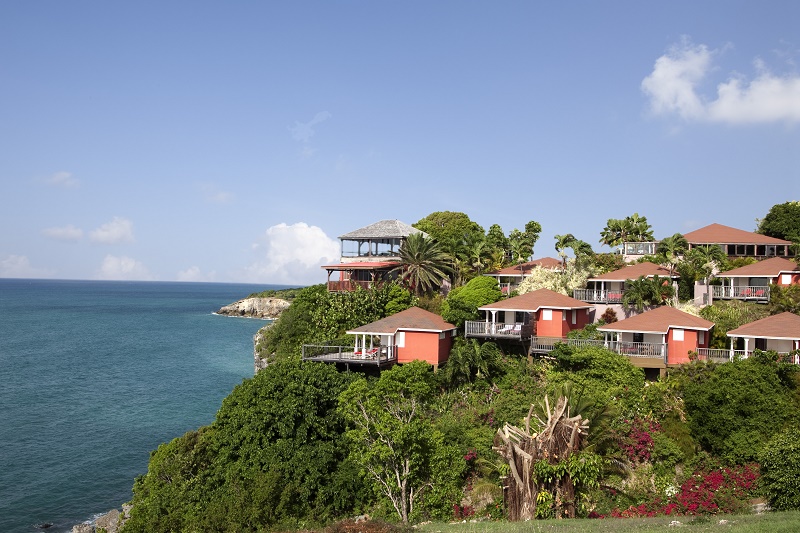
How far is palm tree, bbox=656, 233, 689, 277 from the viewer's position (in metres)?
43.5

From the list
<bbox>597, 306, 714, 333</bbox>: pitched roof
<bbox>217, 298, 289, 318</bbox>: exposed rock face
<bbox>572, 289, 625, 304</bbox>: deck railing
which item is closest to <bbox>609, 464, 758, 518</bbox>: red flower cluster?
<bbox>597, 306, 714, 333</bbox>: pitched roof

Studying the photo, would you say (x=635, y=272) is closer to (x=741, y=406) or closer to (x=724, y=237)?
(x=724, y=237)

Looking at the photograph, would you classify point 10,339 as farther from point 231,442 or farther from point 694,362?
point 694,362

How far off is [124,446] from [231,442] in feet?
68.6

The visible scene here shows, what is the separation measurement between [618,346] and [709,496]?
37.9 feet

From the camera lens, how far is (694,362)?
30.1 meters

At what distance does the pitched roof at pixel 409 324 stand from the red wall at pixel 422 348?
1.39 ft

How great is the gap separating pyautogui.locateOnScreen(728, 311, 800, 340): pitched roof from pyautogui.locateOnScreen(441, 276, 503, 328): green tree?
15.2 m

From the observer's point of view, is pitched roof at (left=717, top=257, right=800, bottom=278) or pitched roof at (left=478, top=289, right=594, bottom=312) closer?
pitched roof at (left=478, top=289, right=594, bottom=312)

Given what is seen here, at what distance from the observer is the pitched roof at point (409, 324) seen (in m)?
36.8

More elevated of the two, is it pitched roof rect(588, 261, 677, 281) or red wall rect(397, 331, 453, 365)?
pitched roof rect(588, 261, 677, 281)

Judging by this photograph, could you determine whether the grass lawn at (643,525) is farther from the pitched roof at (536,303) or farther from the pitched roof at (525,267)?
the pitched roof at (525,267)

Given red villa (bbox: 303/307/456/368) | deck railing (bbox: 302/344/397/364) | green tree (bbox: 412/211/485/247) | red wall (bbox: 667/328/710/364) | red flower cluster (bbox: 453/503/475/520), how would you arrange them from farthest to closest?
green tree (bbox: 412/211/485/247), red villa (bbox: 303/307/456/368), deck railing (bbox: 302/344/397/364), red wall (bbox: 667/328/710/364), red flower cluster (bbox: 453/503/475/520)

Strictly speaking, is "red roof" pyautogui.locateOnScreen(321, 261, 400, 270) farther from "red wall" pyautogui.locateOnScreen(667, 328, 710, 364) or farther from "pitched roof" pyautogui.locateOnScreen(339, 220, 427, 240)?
"red wall" pyautogui.locateOnScreen(667, 328, 710, 364)
